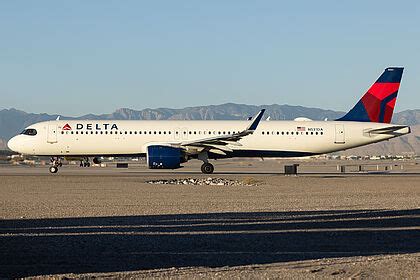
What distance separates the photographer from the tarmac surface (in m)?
11.2

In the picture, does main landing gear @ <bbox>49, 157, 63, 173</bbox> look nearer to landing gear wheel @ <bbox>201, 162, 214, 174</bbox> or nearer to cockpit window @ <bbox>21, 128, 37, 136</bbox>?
cockpit window @ <bbox>21, 128, 37, 136</bbox>

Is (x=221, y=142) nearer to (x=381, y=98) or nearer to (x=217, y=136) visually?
(x=217, y=136)

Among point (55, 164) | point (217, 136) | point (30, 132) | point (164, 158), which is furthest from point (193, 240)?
point (55, 164)

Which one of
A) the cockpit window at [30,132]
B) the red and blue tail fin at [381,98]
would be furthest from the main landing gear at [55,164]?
the red and blue tail fin at [381,98]

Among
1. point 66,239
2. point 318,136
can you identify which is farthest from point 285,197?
point 318,136

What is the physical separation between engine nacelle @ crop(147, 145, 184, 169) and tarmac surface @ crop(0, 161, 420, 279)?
17.5 meters

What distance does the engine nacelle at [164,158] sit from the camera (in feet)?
158

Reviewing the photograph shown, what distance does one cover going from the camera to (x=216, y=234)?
1616 cm

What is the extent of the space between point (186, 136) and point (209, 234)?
35382 millimetres

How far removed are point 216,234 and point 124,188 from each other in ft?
59.3

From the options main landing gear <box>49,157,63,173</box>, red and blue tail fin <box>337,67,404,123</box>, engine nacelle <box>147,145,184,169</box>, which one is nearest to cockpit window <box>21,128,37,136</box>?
main landing gear <box>49,157,63,173</box>

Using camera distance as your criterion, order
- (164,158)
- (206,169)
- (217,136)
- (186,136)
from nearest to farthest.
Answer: (164,158) → (217,136) → (186,136) → (206,169)

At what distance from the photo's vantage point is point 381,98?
2096 inches

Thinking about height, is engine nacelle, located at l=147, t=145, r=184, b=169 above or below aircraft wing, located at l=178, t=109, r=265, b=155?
below
